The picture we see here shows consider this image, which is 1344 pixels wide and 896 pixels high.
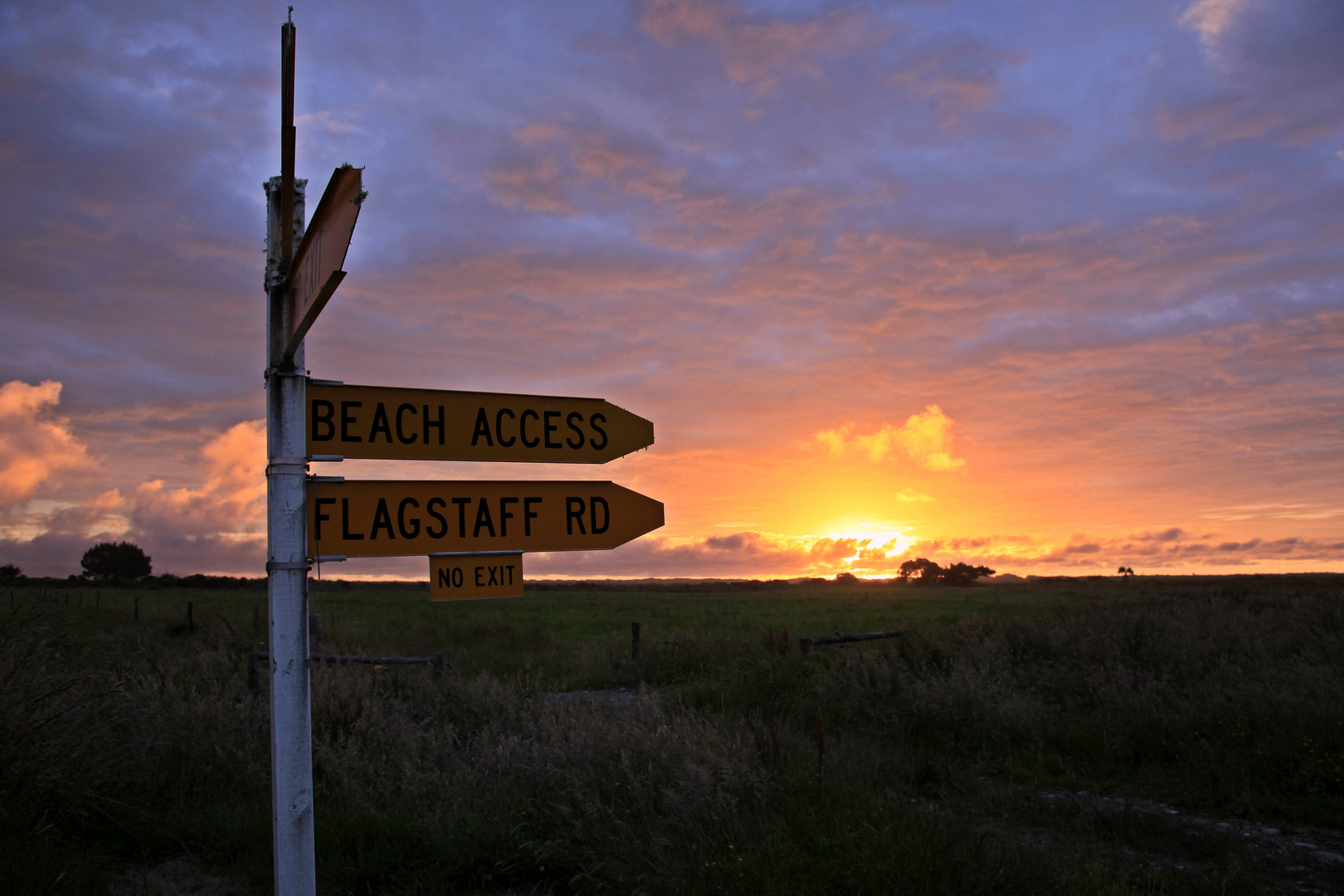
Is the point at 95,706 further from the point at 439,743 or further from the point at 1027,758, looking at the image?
the point at 1027,758

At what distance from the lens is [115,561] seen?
9325cm

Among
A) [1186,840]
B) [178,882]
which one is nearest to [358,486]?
[178,882]

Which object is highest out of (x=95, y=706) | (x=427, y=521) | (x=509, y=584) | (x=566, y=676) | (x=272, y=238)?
(x=272, y=238)

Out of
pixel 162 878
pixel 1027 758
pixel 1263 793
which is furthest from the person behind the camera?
pixel 1027 758

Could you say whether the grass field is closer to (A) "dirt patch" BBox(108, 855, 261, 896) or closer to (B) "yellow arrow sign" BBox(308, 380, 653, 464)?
(A) "dirt patch" BBox(108, 855, 261, 896)

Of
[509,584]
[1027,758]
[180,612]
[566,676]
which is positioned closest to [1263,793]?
[1027,758]

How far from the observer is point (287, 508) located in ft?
9.55

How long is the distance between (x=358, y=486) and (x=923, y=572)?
8804 cm

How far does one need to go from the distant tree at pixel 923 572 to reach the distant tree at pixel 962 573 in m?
0.90

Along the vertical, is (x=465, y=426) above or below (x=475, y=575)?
above

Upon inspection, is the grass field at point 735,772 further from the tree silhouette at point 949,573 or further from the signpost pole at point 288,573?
the tree silhouette at point 949,573

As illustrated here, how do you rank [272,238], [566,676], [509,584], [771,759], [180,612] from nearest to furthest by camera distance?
1. [272,238]
2. [509,584]
3. [771,759]
4. [566,676]
5. [180,612]

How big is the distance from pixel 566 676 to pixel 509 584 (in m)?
12.3

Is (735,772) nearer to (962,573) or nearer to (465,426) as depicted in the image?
(465,426)
